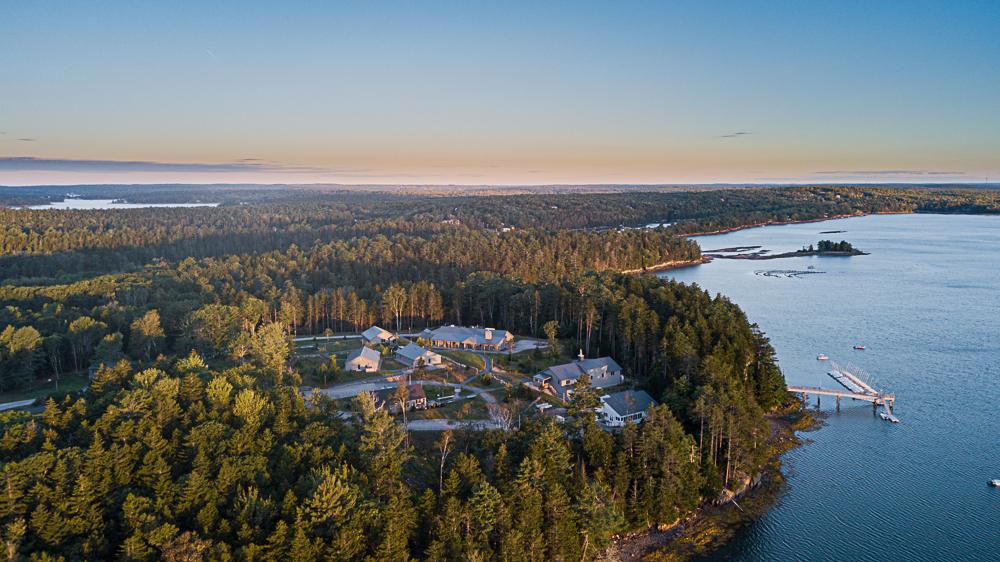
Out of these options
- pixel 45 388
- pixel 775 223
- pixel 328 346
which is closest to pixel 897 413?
pixel 328 346

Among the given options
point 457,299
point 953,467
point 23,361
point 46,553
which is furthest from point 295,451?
point 457,299

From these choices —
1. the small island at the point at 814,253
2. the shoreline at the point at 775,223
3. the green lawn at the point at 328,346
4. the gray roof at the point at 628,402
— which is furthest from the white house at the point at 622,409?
the shoreline at the point at 775,223

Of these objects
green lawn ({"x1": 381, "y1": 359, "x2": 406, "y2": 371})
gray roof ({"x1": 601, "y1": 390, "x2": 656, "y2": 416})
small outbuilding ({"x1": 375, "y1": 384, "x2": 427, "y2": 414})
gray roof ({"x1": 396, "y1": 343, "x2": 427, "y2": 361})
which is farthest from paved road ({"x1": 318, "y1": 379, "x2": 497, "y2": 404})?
gray roof ({"x1": 601, "y1": 390, "x2": 656, "y2": 416})

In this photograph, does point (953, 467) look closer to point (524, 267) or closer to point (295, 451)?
point (295, 451)

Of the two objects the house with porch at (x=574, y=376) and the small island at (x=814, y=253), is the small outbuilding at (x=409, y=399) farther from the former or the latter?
the small island at (x=814, y=253)

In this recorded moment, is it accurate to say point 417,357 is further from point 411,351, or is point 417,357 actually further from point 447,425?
point 447,425
